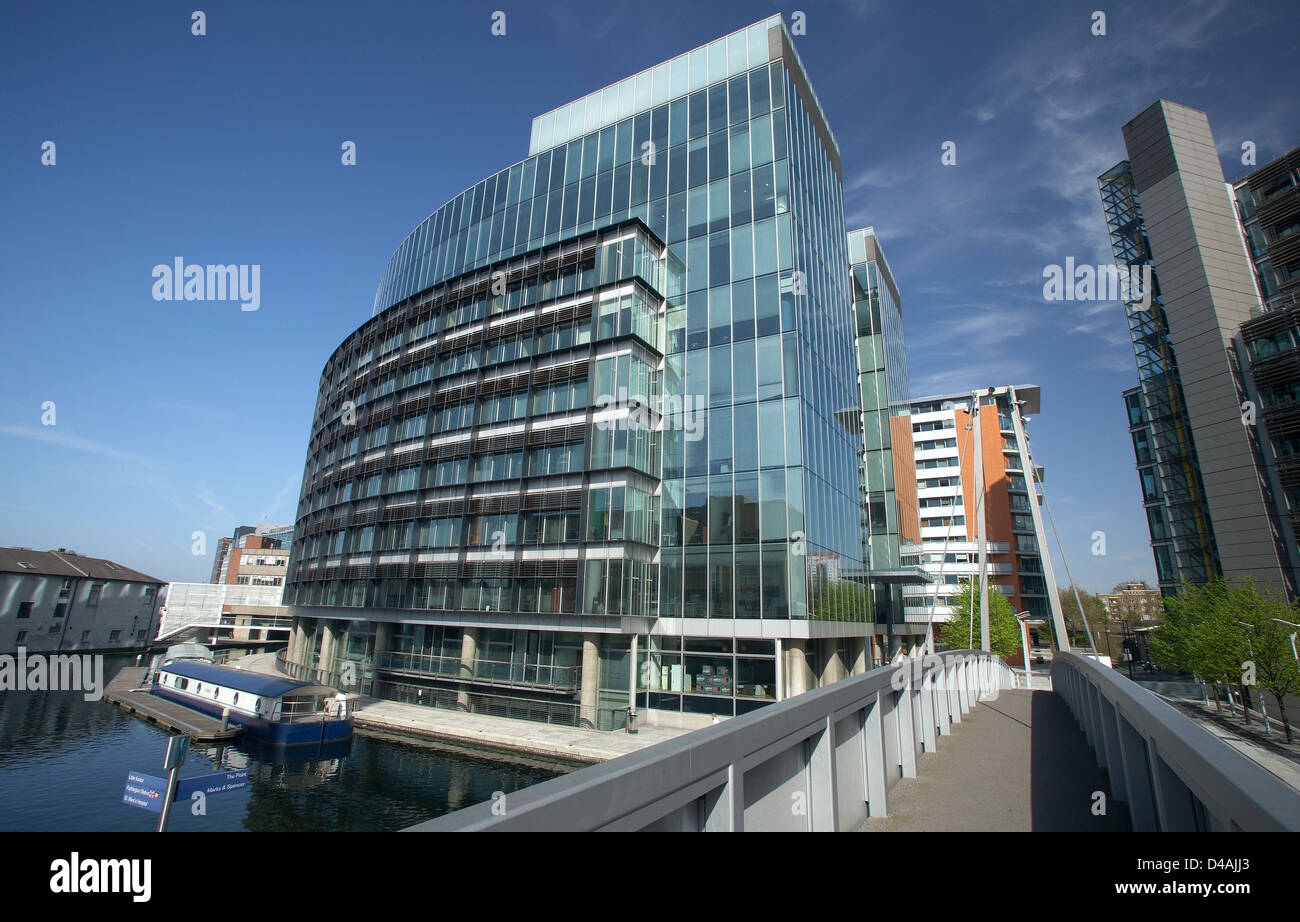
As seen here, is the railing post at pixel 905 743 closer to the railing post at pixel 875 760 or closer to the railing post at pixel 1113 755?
the railing post at pixel 875 760

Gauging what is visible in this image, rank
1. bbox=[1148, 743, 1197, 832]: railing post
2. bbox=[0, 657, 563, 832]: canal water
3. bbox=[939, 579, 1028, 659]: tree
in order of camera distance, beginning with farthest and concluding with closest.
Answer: bbox=[939, 579, 1028, 659]: tree → bbox=[0, 657, 563, 832]: canal water → bbox=[1148, 743, 1197, 832]: railing post

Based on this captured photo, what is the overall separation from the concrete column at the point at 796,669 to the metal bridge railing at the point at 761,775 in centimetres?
1874

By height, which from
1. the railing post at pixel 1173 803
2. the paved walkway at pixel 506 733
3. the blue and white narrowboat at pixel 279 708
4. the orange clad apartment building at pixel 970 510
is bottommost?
the paved walkway at pixel 506 733

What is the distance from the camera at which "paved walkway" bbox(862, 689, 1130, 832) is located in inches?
255

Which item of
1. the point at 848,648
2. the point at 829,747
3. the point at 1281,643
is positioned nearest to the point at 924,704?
the point at 829,747

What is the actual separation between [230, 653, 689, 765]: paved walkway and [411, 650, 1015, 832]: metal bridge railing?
17.2m

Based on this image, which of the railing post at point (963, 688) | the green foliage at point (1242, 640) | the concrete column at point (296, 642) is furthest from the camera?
the concrete column at point (296, 642)

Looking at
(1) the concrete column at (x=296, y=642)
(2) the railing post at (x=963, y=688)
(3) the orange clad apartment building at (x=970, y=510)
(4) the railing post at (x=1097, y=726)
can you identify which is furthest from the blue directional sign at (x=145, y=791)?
(3) the orange clad apartment building at (x=970, y=510)

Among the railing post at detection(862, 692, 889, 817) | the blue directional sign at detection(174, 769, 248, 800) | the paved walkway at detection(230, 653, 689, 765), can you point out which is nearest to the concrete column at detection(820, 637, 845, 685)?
the paved walkway at detection(230, 653, 689, 765)

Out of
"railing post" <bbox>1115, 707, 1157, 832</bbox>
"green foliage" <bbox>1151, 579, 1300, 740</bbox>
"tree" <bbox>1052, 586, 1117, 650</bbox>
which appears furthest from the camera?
"tree" <bbox>1052, 586, 1117, 650</bbox>

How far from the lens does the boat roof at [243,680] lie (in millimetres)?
29906

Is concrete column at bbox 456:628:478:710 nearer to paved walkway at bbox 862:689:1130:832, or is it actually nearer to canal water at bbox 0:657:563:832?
canal water at bbox 0:657:563:832

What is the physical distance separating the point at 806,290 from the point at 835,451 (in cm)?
957
